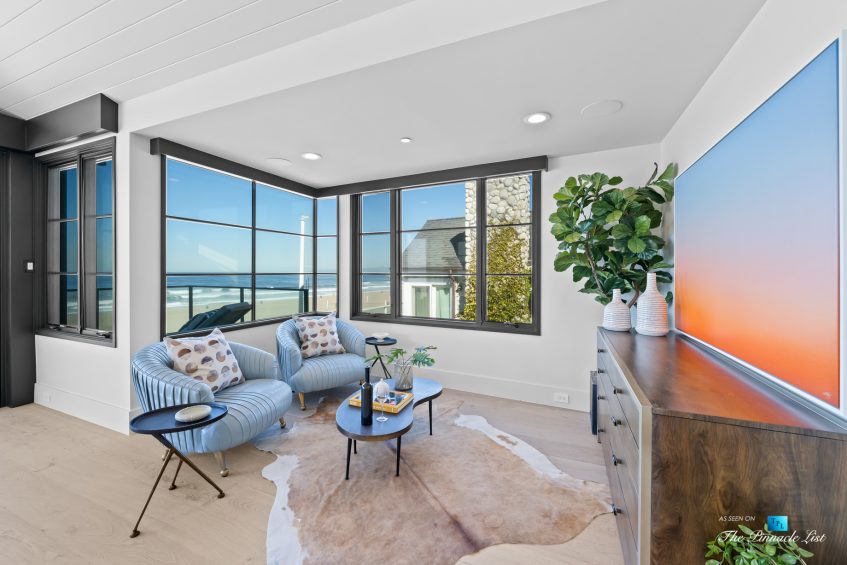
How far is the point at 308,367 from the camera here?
3.40m

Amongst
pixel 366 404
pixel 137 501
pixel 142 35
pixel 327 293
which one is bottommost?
pixel 137 501

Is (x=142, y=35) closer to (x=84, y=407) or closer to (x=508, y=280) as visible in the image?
(x=84, y=407)

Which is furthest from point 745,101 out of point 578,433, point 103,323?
point 103,323

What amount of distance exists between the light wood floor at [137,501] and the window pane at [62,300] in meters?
0.96

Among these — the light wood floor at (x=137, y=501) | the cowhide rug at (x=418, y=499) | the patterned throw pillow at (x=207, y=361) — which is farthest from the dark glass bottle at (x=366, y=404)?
the patterned throw pillow at (x=207, y=361)

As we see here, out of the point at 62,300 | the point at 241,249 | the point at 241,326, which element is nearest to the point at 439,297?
the point at 241,326

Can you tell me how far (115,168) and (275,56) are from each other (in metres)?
1.94

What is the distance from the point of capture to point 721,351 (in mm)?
1762

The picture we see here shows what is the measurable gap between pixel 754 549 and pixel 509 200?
133 inches

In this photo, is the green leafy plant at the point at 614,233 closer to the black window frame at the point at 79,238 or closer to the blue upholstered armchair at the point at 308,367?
the blue upholstered armchair at the point at 308,367

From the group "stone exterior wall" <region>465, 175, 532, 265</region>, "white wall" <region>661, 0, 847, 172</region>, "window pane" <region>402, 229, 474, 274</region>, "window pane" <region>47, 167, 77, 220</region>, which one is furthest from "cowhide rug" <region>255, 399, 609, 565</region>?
"window pane" <region>47, 167, 77, 220</region>

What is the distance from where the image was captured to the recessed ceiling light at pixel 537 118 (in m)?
2.57

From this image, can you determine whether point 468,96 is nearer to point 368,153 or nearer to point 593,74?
point 593,74

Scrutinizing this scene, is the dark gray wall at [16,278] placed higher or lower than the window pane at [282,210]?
lower
